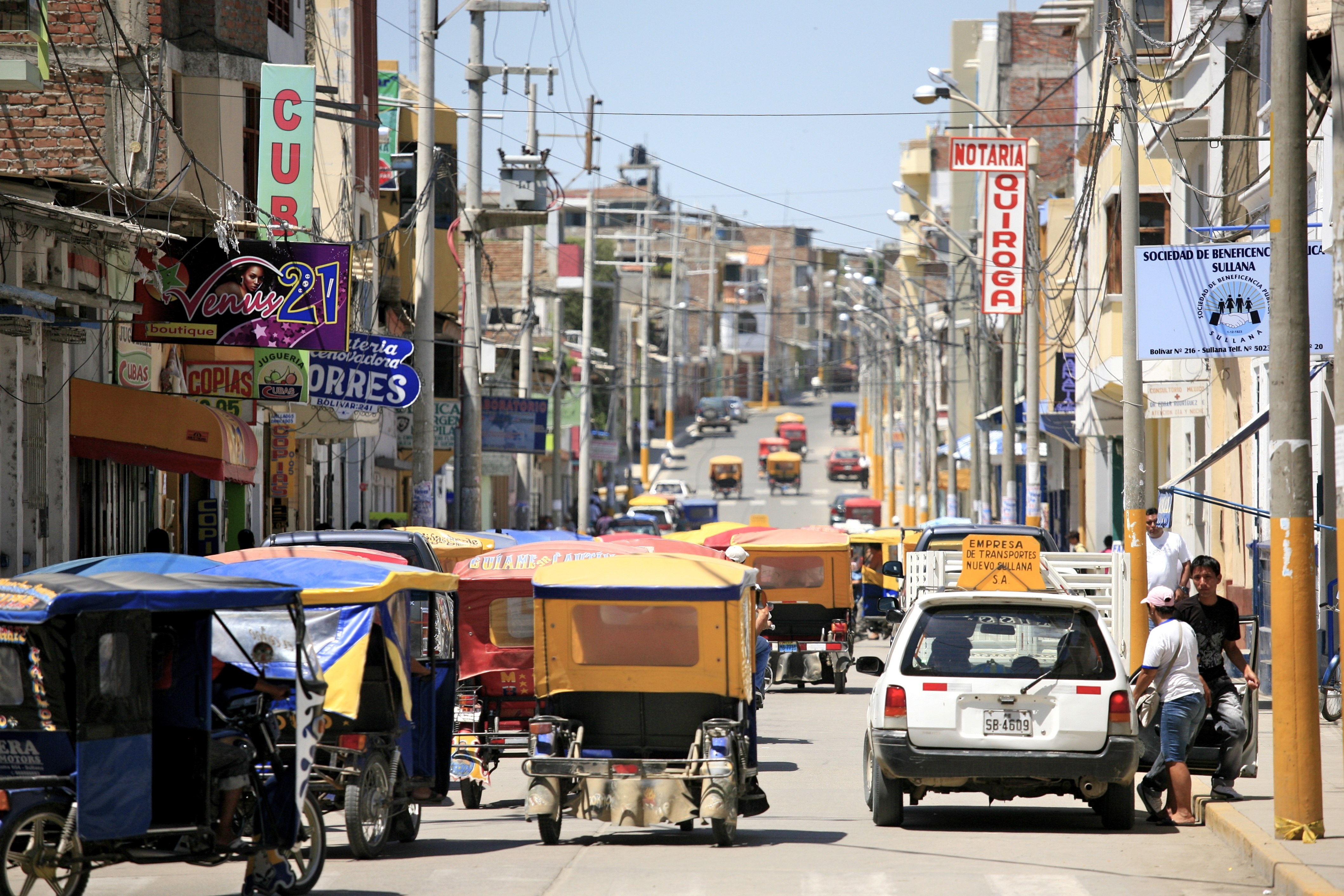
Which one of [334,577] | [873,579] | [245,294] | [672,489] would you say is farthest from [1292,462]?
[672,489]

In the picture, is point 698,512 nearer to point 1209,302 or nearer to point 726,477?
point 726,477

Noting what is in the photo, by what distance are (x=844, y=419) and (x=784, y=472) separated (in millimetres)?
37834

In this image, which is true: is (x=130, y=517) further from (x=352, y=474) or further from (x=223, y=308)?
(x=352, y=474)

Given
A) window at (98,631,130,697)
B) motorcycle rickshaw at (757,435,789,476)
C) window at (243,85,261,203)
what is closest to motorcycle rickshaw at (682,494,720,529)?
motorcycle rickshaw at (757,435,789,476)

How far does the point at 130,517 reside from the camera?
81.2 feet

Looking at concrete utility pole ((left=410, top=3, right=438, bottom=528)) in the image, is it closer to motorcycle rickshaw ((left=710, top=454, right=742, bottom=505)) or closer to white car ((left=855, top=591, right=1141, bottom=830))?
white car ((left=855, top=591, right=1141, bottom=830))

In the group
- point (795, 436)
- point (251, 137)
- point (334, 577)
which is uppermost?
point (251, 137)

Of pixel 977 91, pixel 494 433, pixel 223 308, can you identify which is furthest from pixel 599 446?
pixel 223 308

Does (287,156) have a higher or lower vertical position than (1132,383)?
higher

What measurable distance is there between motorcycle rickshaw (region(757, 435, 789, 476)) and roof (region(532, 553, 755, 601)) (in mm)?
93929

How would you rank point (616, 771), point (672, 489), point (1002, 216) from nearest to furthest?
1. point (616, 771)
2. point (1002, 216)
3. point (672, 489)

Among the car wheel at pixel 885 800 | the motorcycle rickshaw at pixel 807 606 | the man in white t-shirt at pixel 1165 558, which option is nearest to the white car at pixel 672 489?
the motorcycle rickshaw at pixel 807 606

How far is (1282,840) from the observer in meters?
10.6

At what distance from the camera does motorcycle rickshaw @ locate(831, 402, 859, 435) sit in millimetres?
133125
